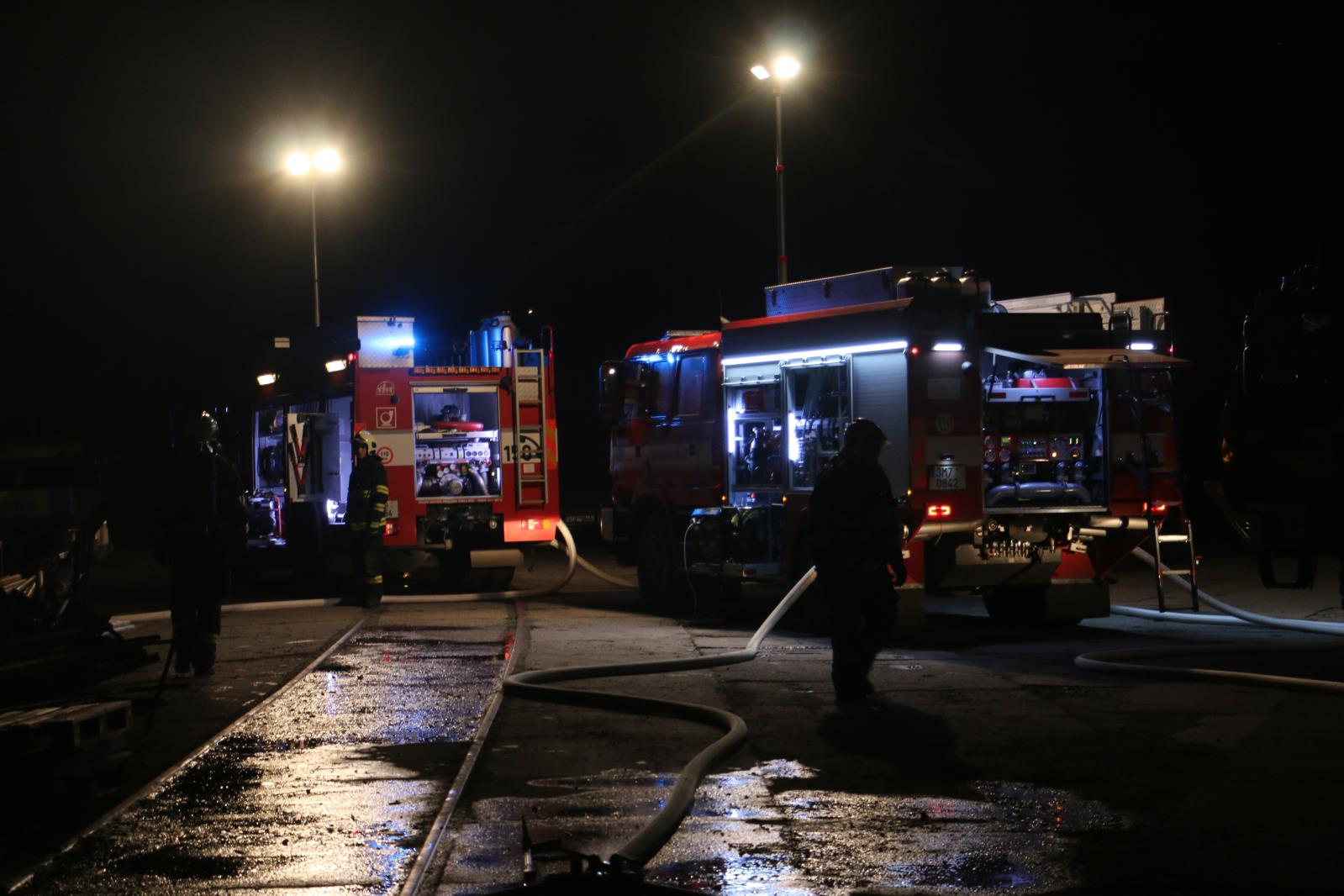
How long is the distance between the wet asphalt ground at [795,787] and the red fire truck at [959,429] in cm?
154

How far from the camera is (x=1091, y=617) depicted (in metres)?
13.8

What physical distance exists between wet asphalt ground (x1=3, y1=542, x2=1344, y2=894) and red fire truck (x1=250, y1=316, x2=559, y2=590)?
601 cm

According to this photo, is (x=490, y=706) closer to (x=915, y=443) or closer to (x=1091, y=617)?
(x=915, y=443)

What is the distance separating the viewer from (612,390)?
53.4 ft

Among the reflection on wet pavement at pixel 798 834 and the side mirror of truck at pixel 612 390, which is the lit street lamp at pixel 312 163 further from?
the reflection on wet pavement at pixel 798 834

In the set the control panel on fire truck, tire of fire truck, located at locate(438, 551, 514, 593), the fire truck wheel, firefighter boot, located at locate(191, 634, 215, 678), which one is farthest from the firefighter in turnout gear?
the control panel on fire truck

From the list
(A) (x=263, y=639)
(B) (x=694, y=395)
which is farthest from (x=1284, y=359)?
(A) (x=263, y=639)

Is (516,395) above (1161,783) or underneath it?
above

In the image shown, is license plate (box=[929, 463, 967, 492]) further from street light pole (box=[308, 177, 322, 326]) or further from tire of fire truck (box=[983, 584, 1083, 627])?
street light pole (box=[308, 177, 322, 326])

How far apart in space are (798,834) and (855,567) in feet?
11.8

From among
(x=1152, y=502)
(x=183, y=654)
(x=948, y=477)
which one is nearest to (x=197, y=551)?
(x=183, y=654)

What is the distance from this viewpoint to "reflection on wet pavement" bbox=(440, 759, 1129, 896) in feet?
17.9

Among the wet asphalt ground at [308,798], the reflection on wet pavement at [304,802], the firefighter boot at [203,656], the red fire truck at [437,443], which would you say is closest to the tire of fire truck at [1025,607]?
the wet asphalt ground at [308,798]

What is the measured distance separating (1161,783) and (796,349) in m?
7.02
